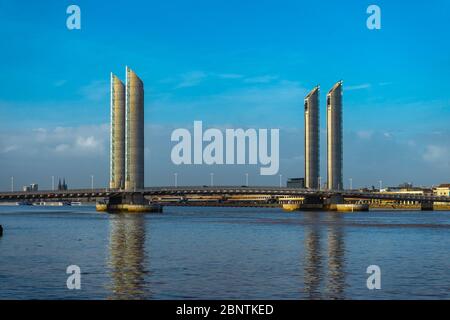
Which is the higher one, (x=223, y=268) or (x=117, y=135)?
(x=117, y=135)

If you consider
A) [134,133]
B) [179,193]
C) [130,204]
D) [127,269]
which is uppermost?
[134,133]

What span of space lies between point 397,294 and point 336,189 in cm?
17080

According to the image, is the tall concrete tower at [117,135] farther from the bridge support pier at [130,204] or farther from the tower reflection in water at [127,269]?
the tower reflection in water at [127,269]

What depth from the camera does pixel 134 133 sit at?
169 meters

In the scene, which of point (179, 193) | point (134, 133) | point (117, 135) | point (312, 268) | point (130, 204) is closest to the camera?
point (312, 268)

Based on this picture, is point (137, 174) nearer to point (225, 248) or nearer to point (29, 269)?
point (225, 248)

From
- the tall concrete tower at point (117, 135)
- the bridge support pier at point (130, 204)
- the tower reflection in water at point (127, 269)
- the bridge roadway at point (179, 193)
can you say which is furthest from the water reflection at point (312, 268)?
the tall concrete tower at point (117, 135)

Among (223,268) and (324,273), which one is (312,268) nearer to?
(324,273)

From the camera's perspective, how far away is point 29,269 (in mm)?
35250

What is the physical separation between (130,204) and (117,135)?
20.2 metres

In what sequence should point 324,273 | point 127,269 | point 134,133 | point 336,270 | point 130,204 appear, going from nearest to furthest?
point 324,273 < point 336,270 < point 127,269 < point 134,133 < point 130,204

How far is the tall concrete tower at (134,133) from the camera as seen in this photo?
169m

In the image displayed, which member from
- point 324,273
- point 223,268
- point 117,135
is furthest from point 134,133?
point 324,273
